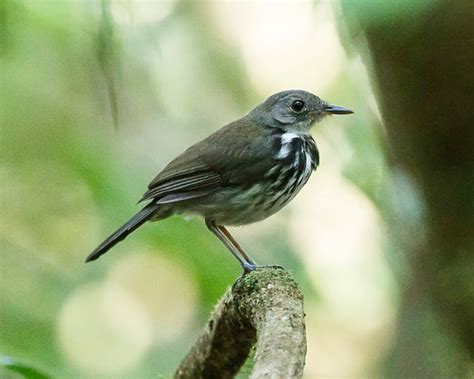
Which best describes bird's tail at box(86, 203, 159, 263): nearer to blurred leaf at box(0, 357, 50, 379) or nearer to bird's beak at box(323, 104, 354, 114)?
bird's beak at box(323, 104, 354, 114)

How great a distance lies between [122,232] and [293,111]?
1252 millimetres

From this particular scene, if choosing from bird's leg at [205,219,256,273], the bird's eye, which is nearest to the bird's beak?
the bird's eye

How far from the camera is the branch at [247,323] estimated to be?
8.41 feet

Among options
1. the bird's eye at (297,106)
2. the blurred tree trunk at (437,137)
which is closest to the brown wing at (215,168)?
the bird's eye at (297,106)

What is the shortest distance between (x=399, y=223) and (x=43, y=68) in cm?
467

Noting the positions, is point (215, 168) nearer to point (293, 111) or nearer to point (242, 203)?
point (242, 203)

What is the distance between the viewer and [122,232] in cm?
438

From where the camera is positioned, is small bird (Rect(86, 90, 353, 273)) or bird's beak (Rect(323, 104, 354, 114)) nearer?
small bird (Rect(86, 90, 353, 273))

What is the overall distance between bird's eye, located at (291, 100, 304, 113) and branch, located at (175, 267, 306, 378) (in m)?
1.55

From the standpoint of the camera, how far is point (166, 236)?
576 centimetres

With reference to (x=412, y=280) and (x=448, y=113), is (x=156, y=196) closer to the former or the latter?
(x=412, y=280)

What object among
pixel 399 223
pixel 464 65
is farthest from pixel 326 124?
pixel 464 65

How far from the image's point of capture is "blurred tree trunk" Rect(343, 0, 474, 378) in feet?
10.5

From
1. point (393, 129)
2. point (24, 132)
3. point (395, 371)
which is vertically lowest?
point (395, 371)
